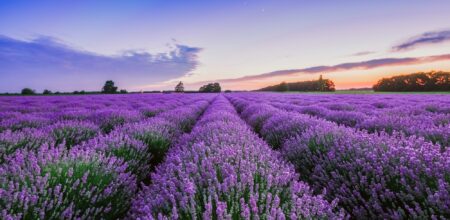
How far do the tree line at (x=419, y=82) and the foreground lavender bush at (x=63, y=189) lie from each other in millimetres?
64809

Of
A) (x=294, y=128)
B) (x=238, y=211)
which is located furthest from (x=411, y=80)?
(x=238, y=211)

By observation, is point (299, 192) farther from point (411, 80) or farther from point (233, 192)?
point (411, 80)

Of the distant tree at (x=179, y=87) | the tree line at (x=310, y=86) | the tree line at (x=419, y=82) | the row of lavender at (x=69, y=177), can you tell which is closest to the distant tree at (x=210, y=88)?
the distant tree at (x=179, y=87)

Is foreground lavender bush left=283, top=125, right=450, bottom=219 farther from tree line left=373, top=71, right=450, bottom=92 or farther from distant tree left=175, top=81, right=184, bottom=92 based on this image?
distant tree left=175, top=81, right=184, bottom=92

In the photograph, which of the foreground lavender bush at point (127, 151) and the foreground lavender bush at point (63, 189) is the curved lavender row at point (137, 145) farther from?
the foreground lavender bush at point (63, 189)

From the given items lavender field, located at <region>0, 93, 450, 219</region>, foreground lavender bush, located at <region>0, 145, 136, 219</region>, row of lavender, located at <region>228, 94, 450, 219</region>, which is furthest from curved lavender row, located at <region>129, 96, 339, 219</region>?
foreground lavender bush, located at <region>0, 145, 136, 219</region>

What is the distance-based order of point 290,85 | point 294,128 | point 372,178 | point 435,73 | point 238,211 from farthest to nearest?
point 290,85 < point 435,73 < point 294,128 < point 372,178 < point 238,211

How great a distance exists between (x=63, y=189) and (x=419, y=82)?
67.3 meters

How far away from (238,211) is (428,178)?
149 cm

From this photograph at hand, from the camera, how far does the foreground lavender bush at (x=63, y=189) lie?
1697 mm

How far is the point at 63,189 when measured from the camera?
6.34 ft

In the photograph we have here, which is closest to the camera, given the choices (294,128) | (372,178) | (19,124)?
(372,178)

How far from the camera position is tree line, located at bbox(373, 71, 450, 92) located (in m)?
51.6

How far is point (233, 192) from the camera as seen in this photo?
164cm
